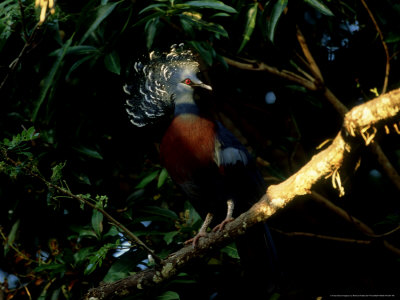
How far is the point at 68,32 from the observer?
8.33 feet

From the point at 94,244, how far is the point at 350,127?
57.1 inches

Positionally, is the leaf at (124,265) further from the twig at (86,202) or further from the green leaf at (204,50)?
the green leaf at (204,50)

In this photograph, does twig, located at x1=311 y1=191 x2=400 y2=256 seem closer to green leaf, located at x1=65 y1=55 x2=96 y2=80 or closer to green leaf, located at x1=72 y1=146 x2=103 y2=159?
green leaf, located at x1=72 y1=146 x2=103 y2=159

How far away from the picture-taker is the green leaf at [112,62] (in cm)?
213

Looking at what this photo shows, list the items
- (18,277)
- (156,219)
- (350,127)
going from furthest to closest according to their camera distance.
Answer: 1. (18,277)
2. (156,219)
3. (350,127)

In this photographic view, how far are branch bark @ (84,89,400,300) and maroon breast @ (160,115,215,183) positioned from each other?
37 cm

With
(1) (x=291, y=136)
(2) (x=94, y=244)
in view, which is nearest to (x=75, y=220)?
(2) (x=94, y=244)

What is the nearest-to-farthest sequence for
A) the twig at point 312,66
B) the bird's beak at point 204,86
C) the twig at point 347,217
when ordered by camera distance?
the bird's beak at point 204,86
the twig at point 347,217
the twig at point 312,66

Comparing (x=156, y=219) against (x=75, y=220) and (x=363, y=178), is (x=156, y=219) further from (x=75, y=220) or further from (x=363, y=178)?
(x=363, y=178)

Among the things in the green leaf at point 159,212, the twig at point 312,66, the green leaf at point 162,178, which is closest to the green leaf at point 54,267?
the green leaf at point 159,212

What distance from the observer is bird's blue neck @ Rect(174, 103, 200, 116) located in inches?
87.0

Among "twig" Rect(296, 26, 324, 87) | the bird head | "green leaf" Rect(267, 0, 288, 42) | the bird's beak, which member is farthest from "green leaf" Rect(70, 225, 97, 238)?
"twig" Rect(296, 26, 324, 87)

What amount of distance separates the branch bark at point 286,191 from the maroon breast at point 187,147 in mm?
367

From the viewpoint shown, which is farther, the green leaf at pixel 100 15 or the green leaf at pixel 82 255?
the green leaf at pixel 82 255
